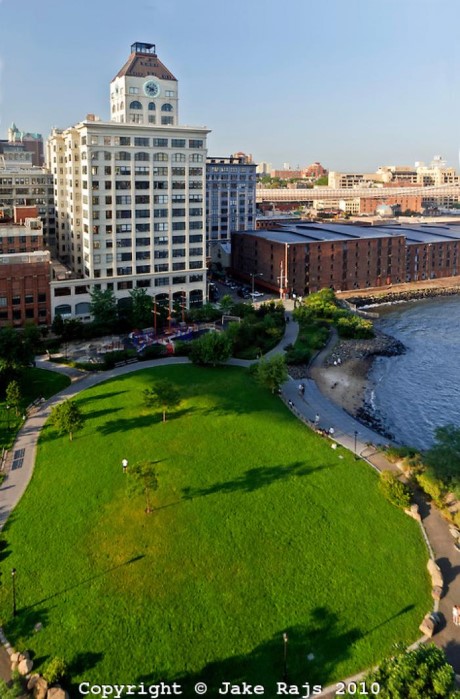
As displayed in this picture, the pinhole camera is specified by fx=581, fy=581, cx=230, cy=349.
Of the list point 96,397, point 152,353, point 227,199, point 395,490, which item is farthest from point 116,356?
point 227,199

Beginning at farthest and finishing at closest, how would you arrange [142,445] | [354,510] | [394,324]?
[394,324] < [142,445] < [354,510]

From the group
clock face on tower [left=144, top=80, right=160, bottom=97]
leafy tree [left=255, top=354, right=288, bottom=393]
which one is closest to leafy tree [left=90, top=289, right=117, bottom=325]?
leafy tree [left=255, top=354, right=288, bottom=393]

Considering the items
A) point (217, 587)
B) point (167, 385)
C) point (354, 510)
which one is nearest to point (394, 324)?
point (167, 385)

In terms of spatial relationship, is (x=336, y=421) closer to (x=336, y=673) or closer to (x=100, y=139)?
(x=336, y=673)

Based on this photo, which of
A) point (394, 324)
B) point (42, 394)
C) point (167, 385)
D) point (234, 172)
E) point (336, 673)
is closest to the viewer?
point (336, 673)

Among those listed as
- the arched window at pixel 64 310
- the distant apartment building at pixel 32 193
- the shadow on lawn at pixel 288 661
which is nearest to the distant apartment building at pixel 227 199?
the distant apartment building at pixel 32 193

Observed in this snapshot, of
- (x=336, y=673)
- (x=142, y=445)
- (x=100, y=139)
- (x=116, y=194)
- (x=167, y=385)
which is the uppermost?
(x=100, y=139)

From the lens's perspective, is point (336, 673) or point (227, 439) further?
point (227, 439)
